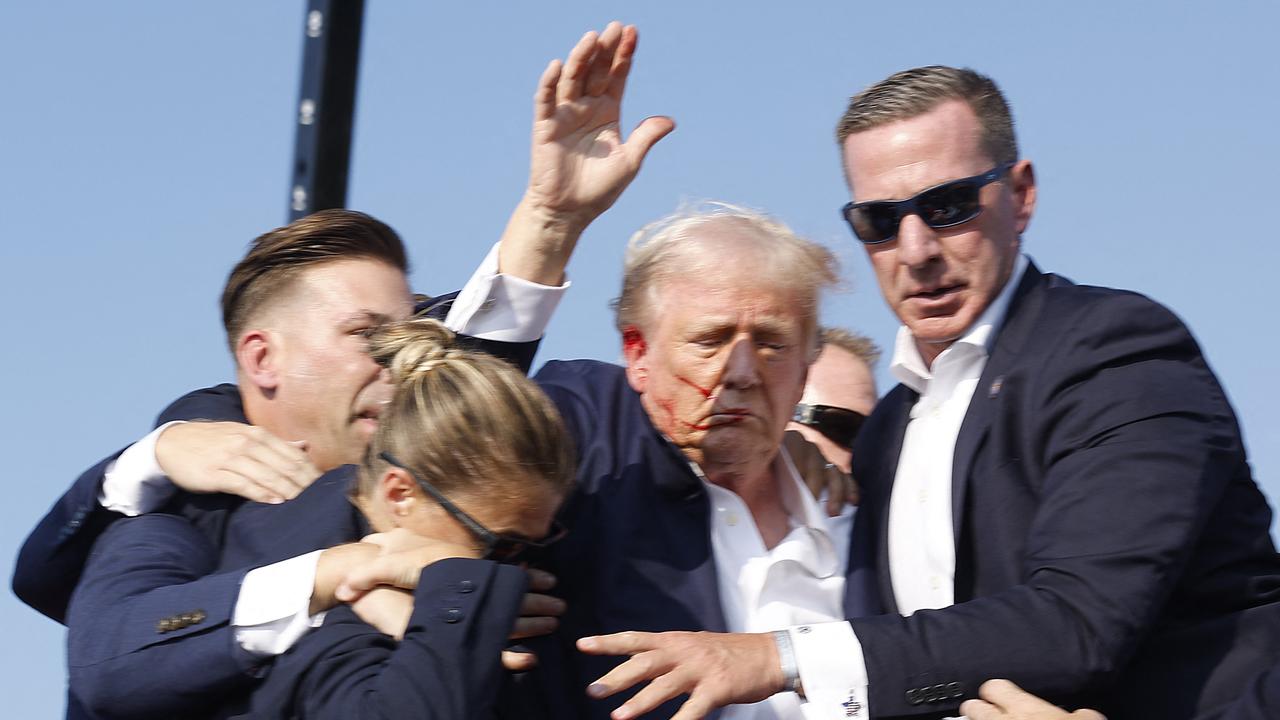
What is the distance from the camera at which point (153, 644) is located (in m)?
2.87

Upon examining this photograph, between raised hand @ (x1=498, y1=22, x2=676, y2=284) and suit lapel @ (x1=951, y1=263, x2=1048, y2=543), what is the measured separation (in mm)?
866

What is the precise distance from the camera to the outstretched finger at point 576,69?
3.48 meters

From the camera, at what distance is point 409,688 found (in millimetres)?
2600

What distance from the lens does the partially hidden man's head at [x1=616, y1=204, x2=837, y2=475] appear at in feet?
11.5

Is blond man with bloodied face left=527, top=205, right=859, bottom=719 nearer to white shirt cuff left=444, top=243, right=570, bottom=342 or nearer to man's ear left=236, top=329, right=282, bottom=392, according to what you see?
white shirt cuff left=444, top=243, right=570, bottom=342

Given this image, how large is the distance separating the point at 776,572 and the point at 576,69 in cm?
114

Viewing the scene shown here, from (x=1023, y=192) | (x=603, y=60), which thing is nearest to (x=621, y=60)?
(x=603, y=60)

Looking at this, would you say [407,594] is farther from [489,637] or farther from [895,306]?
[895,306]

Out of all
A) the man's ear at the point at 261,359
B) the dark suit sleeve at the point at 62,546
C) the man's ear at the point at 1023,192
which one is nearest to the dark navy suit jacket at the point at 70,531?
the dark suit sleeve at the point at 62,546

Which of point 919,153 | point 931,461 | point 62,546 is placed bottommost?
point 62,546

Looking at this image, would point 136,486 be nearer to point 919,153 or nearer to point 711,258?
point 711,258

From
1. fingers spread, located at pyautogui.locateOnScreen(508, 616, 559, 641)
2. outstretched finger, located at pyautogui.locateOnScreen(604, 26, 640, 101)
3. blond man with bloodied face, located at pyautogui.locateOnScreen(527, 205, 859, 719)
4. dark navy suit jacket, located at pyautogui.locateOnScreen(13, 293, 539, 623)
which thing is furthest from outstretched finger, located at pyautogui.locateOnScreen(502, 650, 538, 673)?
outstretched finger, located at pyautogui.locateOnScreen(604, 26, 640, 101)

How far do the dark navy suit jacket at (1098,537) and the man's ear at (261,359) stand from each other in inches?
55.0

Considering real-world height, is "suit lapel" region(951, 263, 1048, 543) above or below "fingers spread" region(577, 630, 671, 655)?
above
